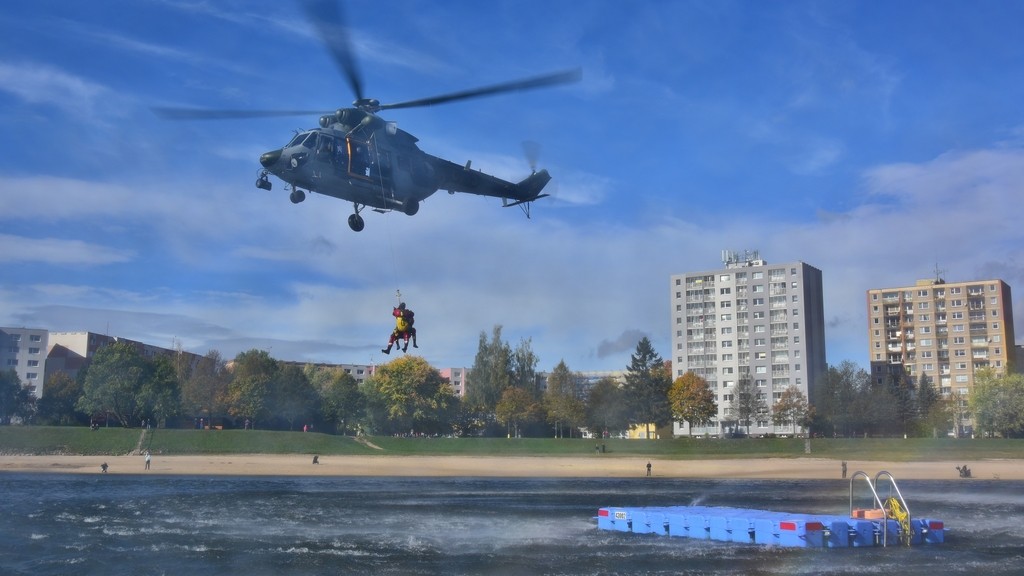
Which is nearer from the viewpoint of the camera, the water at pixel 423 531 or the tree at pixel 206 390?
the water at pixel 423 531

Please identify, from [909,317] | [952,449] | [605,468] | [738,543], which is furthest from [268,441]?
[909,317]

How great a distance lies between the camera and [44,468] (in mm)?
84250

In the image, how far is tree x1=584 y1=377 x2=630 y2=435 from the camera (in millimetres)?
123938

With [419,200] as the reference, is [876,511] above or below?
below

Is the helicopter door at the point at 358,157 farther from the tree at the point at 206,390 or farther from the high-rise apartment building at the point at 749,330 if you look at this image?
the high-rise apartment building at the point at 749,330

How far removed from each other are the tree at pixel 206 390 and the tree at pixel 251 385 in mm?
1149

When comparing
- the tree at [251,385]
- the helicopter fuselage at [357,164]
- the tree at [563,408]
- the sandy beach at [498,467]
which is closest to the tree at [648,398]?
the tree at [563,408]

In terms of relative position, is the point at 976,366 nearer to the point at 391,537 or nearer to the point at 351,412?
the point at 351,412

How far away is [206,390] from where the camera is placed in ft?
395

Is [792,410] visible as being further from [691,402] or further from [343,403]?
[343,403]

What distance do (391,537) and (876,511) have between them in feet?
70.2

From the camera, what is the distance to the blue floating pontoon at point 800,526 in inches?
1363

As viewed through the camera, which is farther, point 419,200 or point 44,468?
point 44,468

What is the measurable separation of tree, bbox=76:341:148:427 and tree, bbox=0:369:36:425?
36.5 ft
